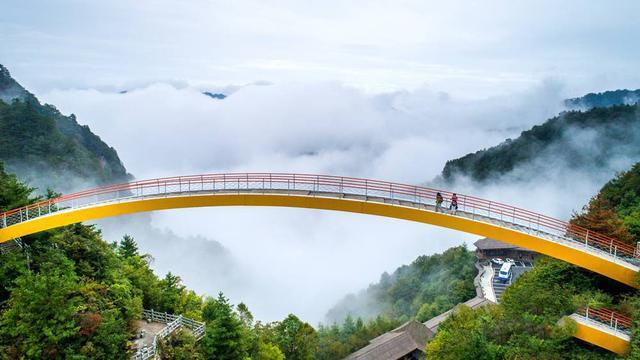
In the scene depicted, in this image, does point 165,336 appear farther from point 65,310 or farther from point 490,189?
point 490,189

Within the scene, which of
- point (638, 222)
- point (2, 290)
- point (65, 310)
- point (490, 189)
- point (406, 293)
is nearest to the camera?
point (65, 310)

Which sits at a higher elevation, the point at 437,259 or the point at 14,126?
the point at 14,126

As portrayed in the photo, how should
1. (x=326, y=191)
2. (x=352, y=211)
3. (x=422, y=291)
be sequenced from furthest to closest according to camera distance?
(x=422, y=291) < (x=326, y=191) < (x=352, y=211)

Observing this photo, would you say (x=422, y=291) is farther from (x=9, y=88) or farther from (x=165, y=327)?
(x=9, y=88)

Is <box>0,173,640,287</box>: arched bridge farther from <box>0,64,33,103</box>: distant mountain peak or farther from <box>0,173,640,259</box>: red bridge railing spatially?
<box>0,64,33,103</box>: distant mountain peak

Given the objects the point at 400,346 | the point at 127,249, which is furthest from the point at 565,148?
the point at 127,249

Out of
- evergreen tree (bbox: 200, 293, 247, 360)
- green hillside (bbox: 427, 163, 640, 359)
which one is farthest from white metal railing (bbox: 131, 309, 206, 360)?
green hillside (bbox: 427, 163, 640, 359)

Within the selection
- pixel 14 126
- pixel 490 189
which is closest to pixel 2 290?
pixel 14 126
